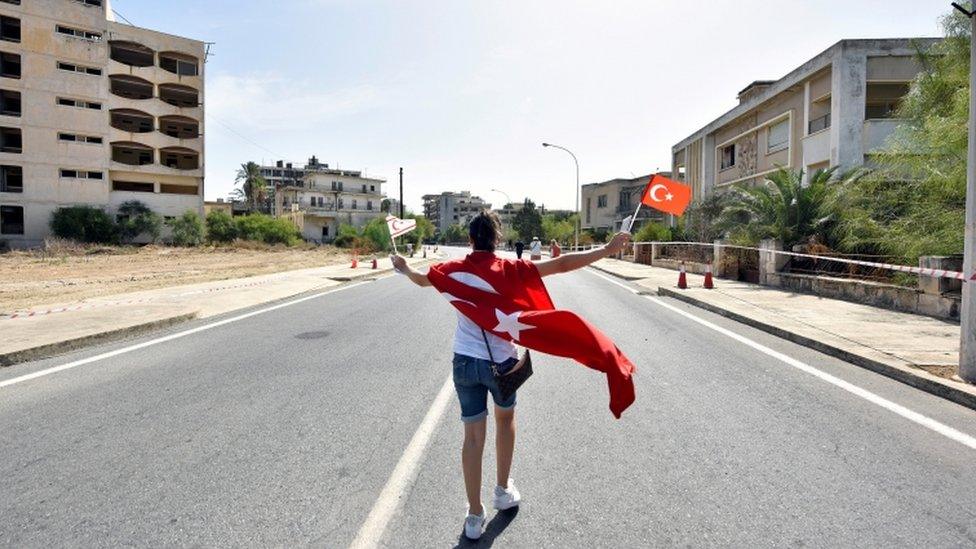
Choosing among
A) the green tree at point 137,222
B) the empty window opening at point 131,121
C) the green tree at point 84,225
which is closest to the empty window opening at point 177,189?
the green tree at point 137,222

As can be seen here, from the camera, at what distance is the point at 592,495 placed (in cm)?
346

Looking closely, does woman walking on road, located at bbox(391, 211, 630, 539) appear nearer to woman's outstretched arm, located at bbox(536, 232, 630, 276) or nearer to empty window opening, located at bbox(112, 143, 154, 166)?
woman's outstretched arm, located at bbox(536, 232, 630, 276)

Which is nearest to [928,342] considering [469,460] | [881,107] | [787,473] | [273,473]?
[787,473]

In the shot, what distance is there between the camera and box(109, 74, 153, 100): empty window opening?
175 ft

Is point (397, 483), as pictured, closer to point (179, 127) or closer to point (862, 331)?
point (862, 331)

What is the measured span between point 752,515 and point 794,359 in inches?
187

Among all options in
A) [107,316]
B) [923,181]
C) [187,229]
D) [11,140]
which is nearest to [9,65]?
[11,140]

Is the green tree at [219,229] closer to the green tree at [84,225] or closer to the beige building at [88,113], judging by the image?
the beige building at [88,113]

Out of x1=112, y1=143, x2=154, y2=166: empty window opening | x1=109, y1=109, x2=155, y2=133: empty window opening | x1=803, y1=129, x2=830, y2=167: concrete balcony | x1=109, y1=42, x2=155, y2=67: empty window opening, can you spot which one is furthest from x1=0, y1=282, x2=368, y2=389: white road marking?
x1=109, y1=42, x2=155, y2=67: empty window opening

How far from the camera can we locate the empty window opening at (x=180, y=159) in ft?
188

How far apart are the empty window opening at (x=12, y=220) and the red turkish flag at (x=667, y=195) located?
57.6 m

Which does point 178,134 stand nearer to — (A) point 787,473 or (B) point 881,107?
(B) point 881,107

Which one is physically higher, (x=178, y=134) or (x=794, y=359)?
(x=178, y=134)

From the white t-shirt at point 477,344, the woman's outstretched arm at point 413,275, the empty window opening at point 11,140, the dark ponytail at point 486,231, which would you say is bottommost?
the white t-shirt at point 477,344
